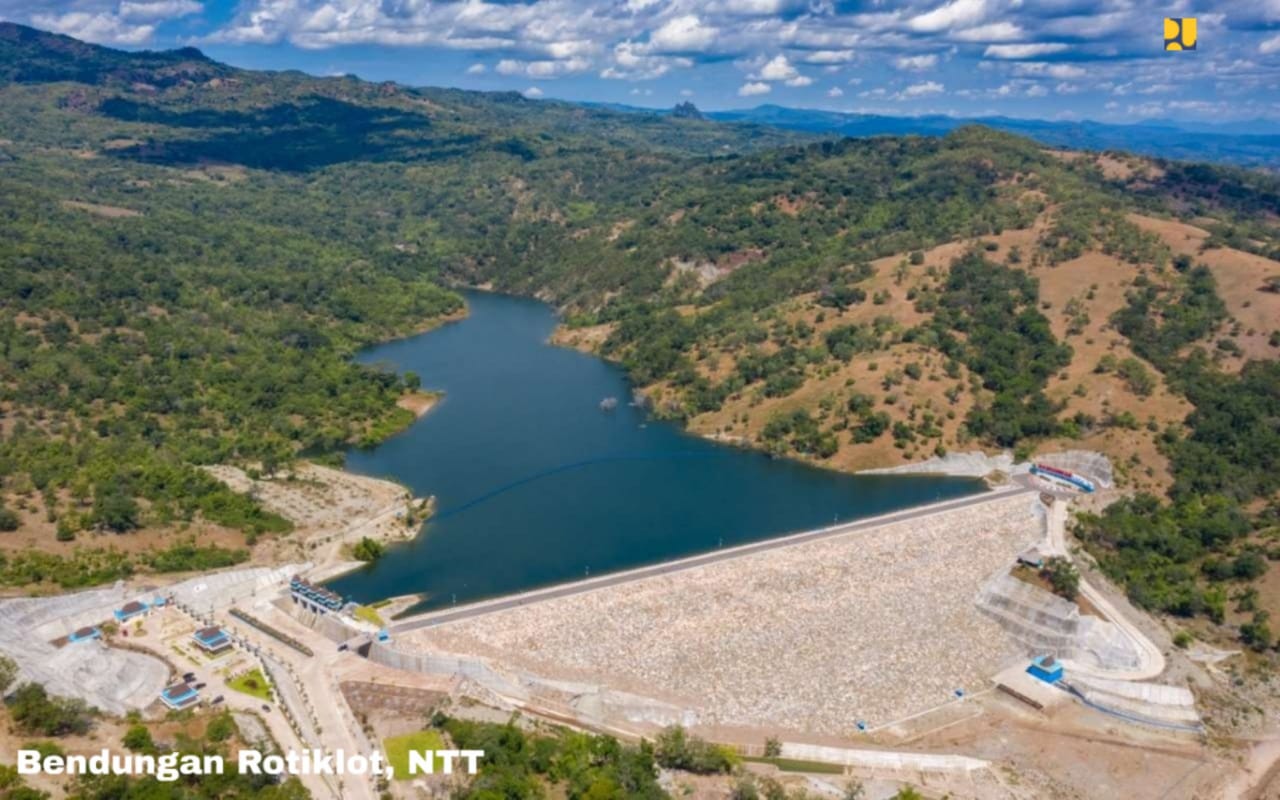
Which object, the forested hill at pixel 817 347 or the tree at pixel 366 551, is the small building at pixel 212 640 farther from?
the tree at pixel 366 551

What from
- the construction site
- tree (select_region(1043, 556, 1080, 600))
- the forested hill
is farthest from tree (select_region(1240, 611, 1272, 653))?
tree (select_region(1043, 556, 1080, 600))

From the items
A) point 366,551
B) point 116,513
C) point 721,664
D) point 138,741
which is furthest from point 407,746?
point 116,513

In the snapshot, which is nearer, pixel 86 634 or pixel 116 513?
pixel 86 634

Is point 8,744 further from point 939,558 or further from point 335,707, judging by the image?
point 939,558

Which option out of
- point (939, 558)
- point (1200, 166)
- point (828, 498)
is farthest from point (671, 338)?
point (1200, 166)

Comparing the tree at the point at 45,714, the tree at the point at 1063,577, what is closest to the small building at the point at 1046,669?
the tree at the point at 1063,577

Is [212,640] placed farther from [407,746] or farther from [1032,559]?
[1032,559]

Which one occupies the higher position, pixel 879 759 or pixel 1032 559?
pixel 1032 559

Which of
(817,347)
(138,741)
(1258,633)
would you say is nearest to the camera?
(138,741)
